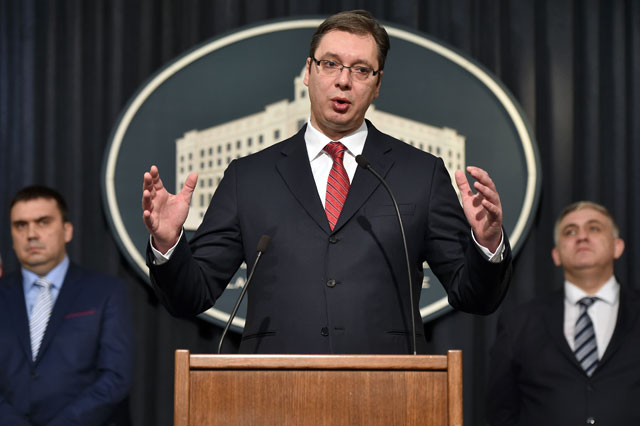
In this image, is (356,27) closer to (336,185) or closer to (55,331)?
(336,185)

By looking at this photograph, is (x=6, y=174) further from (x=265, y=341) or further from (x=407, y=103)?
(x=265, y=341)

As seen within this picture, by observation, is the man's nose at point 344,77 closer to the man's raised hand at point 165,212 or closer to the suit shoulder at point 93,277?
the man's raised hand at point 165,212

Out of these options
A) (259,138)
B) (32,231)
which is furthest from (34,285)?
(259,138)

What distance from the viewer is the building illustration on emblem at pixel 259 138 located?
340 centimetres

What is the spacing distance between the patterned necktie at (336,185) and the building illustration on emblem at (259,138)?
149 cm

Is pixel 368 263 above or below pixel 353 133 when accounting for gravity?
below

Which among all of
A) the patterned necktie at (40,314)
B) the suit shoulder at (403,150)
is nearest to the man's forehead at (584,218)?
the suit shoulder at (403,150)

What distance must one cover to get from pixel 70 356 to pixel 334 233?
172 centimetres

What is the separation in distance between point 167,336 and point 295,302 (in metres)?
1.79

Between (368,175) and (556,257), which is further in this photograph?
(556,257)

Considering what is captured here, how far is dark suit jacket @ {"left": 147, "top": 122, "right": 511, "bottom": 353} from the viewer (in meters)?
1.71

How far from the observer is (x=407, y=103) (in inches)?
136

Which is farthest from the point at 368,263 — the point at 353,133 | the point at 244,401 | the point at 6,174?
the point at 6,174

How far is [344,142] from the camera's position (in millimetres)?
1929
